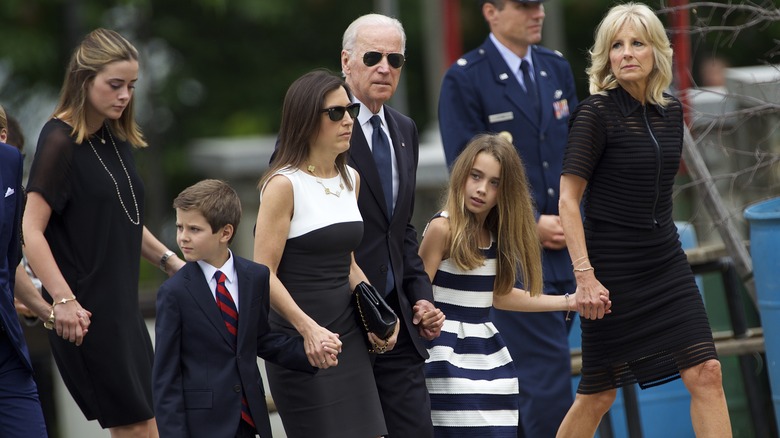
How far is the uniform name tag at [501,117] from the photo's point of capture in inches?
253

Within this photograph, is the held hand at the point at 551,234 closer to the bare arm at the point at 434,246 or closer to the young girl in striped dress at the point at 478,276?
the young girl in striped dress at the point at 478,276

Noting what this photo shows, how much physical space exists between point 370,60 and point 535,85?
1454mm

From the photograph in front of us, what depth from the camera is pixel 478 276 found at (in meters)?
5.50

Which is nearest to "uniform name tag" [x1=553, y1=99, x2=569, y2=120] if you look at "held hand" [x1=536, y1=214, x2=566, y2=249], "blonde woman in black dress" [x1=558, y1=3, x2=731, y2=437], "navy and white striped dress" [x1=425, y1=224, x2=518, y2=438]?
"held hand" [x1=536, y1=214, x2=566, y2=249]

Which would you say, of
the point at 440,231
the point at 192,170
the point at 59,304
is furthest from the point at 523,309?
the point at 192,170

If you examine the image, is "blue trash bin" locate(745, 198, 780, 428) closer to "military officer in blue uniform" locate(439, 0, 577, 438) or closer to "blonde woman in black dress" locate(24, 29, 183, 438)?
"military officer in blue uniform" locate(439, 0, 577, 438)

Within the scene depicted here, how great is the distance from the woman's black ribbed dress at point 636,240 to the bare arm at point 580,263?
13 centimetres

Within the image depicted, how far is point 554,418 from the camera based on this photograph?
6332 millimetres

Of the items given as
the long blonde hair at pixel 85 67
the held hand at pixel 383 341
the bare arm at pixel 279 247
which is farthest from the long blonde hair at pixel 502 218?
the long blonde hair at pixel 85 67

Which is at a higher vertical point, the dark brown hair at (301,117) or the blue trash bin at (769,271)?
the dark brown hair at (301,117)

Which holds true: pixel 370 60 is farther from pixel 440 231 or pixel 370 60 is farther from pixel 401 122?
pixel 440 231

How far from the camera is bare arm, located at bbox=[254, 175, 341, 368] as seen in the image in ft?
15.5

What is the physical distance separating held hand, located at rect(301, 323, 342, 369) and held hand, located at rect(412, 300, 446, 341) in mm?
552

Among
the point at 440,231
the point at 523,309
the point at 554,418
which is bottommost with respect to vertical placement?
the point at 554,418
